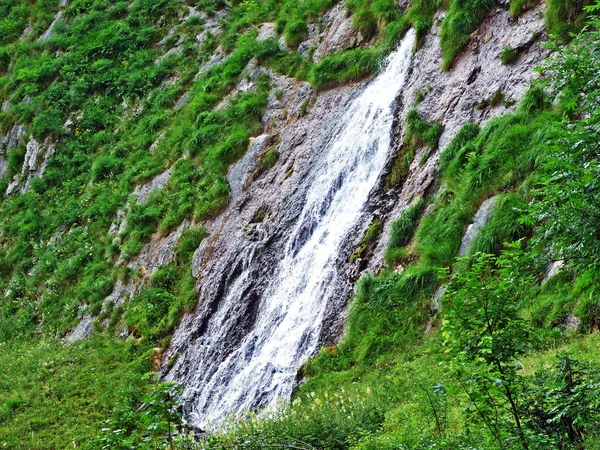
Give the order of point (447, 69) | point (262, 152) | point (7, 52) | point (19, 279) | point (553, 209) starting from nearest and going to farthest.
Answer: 1. point (553, 209)
2. point (447, 69)
3. point (262, 152)
4. point (19, 279)
5. point (7, 52)

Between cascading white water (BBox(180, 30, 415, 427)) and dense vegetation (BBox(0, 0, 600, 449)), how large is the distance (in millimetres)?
797

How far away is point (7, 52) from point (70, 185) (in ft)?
30.1

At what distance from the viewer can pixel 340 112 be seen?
643 inches

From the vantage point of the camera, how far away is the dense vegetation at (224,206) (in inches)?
175

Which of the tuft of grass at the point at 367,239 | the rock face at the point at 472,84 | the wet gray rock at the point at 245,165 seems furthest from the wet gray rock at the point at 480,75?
the wet gray rock at the point at 245,165

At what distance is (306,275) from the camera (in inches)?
524

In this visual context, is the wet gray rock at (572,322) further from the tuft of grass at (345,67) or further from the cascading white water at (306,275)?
the tuft of grass at (345,67)

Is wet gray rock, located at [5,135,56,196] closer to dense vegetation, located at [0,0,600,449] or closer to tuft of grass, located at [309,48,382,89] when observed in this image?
dense vegetation, located at [0,0,600,449]

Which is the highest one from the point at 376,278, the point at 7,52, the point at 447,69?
the point at 7,52

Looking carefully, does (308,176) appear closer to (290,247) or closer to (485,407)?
(290,247)

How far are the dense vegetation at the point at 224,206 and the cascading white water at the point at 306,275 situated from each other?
0.80 metres

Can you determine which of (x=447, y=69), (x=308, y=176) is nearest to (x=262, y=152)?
(x=308, y=176)

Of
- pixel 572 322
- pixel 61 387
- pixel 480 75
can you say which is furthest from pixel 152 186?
pixel 572 322

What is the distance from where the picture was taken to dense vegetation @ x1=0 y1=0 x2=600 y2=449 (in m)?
4.43
